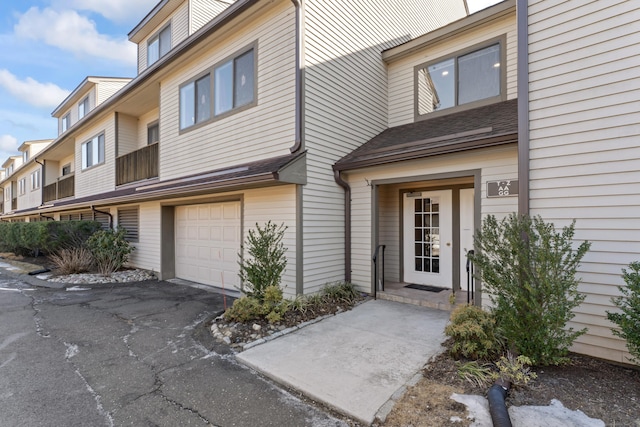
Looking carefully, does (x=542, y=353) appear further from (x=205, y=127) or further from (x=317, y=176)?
(x=205, y=127)

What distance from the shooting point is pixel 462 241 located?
6.52 metres

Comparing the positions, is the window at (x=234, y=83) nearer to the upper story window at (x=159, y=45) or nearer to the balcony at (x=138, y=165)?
the balcony at (x=138, y=165)

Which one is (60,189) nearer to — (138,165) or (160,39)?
(138,165)

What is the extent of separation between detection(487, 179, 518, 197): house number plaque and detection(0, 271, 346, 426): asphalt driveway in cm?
425

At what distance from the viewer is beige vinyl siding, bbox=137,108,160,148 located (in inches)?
456

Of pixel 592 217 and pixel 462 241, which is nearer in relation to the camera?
pixel 592 217

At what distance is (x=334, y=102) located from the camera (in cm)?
666

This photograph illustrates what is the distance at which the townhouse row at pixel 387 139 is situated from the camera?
3.55m

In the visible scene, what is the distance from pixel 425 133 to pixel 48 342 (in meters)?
7.54

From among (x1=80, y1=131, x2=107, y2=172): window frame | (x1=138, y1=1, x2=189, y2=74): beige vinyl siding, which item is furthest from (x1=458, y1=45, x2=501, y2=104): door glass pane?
(x1=80, y1=131, x2=107, y2=172): window frame

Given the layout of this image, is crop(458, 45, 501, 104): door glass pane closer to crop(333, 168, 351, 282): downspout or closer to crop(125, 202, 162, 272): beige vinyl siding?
crop(333, 168, 351, 282): downspout

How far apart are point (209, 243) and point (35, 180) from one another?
826 inches

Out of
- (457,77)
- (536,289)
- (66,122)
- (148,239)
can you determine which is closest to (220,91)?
(148,239)

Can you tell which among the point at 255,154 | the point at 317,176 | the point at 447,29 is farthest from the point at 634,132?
the point at 255,154
